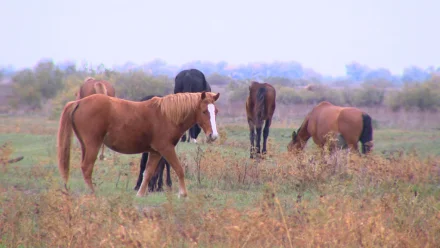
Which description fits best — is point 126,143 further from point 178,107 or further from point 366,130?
point 366,130

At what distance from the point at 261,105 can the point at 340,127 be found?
2.04 m

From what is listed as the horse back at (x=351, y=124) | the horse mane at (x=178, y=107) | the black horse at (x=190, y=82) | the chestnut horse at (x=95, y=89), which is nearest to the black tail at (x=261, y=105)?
the black horse at (x=190, y=82)

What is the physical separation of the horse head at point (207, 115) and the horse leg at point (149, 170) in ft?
3.00

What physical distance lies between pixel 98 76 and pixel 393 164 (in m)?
31.8

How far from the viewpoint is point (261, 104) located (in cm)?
1514

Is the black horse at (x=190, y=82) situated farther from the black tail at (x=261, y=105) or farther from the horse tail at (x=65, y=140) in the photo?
the horse tail at (x=65, y=140)

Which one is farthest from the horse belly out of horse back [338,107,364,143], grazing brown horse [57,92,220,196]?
horse back [338,107,364,143]

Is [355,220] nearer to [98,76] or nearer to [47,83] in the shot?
[98,76]

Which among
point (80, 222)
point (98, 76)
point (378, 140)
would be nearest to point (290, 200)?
point (80, 222)

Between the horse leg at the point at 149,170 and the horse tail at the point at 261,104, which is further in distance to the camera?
the horse tail at the point at 261,104

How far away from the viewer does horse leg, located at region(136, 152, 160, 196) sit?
30.7ft

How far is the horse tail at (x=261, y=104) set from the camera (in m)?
15.1

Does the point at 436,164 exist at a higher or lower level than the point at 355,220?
lower

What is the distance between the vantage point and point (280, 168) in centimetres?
1040
